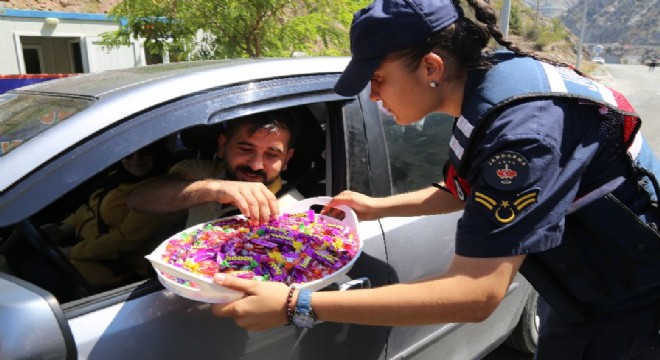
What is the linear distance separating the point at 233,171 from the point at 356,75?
0.90 m

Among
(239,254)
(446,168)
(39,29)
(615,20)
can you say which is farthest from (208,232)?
(615,20)

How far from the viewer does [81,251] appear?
2.16 meters

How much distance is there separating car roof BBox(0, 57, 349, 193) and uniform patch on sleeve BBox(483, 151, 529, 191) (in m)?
0.91

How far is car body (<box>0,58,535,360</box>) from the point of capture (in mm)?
1277

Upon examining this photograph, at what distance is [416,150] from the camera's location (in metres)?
2.16

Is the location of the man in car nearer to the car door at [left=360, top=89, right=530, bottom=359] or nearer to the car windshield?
the car door at [left=360, top=89, right=530, bottom=359]

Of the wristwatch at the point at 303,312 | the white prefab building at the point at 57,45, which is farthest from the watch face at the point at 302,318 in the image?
the white prefab building at the point at 57,45

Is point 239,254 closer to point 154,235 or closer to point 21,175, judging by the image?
point 21,175

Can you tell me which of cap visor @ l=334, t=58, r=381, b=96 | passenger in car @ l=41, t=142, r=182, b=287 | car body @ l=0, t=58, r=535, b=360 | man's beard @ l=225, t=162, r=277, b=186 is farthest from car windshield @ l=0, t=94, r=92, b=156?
cap visor @ l=334, t=58, r=381, b=96

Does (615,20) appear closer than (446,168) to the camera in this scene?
No

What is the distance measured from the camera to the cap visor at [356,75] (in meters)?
1.23

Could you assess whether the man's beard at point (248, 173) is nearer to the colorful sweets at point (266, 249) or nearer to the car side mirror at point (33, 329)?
the colorful sweets at point (266, 249)

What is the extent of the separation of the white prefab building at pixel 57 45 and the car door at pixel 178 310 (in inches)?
421

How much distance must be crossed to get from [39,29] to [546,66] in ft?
47.8
